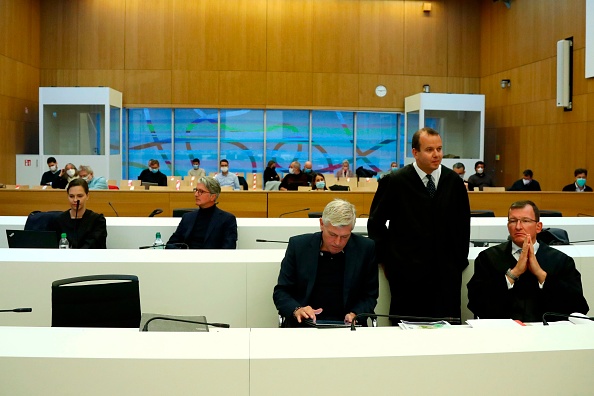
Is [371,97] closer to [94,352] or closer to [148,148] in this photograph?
[148,148]

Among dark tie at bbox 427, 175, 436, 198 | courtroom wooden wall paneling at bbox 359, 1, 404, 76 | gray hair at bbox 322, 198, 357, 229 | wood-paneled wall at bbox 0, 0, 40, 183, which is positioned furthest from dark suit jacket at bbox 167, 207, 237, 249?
courtroom wooden wall paneling at bbox 359, 1, 404, 76

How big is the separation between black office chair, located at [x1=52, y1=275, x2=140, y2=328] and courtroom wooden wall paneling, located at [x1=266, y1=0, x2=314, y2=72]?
1439 cm

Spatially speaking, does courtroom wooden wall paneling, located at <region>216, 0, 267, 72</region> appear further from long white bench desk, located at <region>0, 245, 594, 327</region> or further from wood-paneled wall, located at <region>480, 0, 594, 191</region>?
long white bench desk, located at <region>0, 245, 594, 327</region>

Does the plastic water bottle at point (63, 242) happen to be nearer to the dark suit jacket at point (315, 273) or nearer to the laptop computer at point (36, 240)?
the laptop computer at point (36, 240)

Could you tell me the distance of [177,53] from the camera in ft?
57.0

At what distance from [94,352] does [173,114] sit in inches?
613

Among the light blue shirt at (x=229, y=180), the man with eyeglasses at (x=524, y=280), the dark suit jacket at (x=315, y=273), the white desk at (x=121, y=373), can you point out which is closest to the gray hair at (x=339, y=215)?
the dark suit jacket at (x=315, y=273)

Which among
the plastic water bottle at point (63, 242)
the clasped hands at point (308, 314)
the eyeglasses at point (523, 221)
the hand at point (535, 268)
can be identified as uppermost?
the eyeglasses at point (523, 221)

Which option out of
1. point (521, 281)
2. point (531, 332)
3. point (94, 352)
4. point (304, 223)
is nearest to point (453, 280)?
point (521, 281)

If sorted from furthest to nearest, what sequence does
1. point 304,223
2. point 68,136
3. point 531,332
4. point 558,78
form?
point 68,136 → point 558,78 → point 304,223 → point 531,332

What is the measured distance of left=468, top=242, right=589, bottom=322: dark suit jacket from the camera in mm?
3438

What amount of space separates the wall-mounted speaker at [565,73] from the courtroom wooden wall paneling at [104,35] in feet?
31.4

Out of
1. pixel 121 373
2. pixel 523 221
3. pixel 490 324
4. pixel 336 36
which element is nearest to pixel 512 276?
pixel 523 221

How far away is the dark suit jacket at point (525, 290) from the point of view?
344cm
